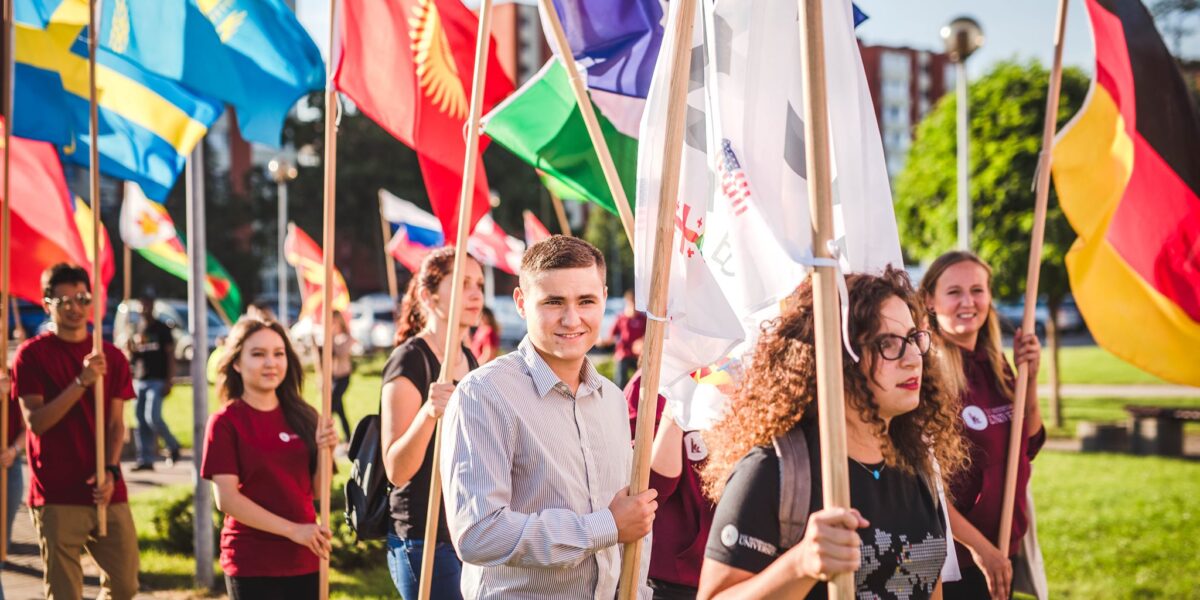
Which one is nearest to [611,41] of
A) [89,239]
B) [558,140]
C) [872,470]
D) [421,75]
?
[558,140]

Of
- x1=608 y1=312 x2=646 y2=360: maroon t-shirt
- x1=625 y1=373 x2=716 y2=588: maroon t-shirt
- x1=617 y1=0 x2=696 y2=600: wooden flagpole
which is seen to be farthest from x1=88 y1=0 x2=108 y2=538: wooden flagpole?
x1=608 y1=312 x2=646 y2=360: maroon t-shirt

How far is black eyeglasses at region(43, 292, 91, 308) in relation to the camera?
17.7 ft

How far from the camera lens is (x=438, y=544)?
390cm

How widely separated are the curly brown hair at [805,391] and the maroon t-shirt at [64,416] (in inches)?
149

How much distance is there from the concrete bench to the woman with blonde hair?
11.4 m

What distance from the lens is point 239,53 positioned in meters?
5.79

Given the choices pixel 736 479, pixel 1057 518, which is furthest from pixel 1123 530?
pixel 736 479

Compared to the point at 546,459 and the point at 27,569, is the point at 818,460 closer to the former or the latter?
the point at 546,459

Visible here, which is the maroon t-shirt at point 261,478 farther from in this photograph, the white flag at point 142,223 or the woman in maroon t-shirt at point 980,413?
the white flag at point 142,223

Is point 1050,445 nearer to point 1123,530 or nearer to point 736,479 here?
point 1123,530

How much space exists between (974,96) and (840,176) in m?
14.2

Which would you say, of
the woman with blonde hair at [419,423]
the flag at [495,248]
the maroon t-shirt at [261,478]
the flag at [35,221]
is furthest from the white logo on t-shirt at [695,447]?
the flag at [495,248]

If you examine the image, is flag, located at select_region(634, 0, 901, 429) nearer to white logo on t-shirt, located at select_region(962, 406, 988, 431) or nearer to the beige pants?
white logo on t-shirt, located at select_region(962, 406, 988, 431)

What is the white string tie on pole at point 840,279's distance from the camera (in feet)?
7.27
